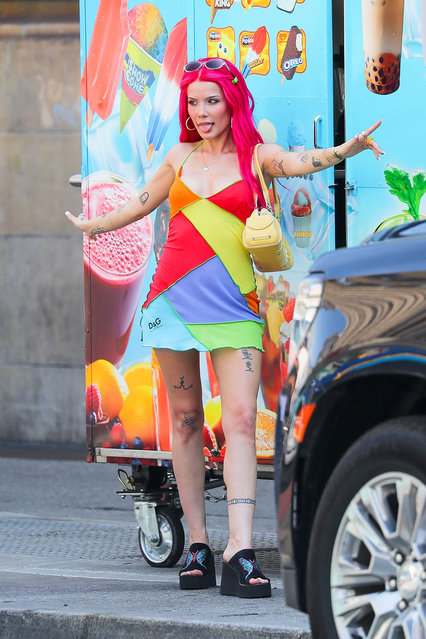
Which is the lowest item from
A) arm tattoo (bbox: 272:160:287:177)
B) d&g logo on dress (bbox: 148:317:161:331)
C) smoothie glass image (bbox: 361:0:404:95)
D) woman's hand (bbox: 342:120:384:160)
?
d&g logo on dress (bbox: 148:317:161:331)

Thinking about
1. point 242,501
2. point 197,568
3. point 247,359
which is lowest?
point 197,568

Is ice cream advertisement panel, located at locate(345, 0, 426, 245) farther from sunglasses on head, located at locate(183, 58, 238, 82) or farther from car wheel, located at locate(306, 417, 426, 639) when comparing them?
car wheel, located at locate(306, 417, 426, 639)

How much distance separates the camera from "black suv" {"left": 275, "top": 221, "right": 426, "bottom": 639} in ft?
11.6

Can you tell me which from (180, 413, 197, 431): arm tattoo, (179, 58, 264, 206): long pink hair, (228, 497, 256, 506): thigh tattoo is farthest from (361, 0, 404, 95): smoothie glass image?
(228, 497, 256, 506): thigh tattoo

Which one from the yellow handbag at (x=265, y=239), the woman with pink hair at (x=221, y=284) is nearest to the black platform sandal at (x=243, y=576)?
the woman with pink hair at (x=221, y=284)

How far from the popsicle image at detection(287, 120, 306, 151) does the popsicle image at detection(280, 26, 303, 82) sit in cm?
21

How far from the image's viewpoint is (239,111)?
544 centimetres

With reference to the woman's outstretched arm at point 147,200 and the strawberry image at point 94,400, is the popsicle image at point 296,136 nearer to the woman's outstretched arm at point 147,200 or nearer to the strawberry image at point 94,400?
the woman's outstretched arm at point 147,200

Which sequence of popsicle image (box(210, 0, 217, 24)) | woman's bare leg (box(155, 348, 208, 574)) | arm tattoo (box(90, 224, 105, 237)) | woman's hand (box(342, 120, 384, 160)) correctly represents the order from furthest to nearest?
popsicle image (box(210, 0, 217, 24)), arm tattoo (box(90, 224, 105, 237)), woman's bare leg (box(155, 348, 208, 574)), woman's hand (box(342, 120, 384, 160))

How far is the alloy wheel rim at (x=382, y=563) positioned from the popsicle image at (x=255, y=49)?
2.94 m

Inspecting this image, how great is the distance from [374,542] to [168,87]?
3299 mm

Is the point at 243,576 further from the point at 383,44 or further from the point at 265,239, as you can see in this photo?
the point at 383,44

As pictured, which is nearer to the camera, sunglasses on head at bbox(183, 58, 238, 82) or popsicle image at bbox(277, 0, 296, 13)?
sunglasses on head at bbox(183, 58, 238, 82)

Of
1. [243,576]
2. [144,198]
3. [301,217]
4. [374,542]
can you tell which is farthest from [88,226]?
[374,542]
